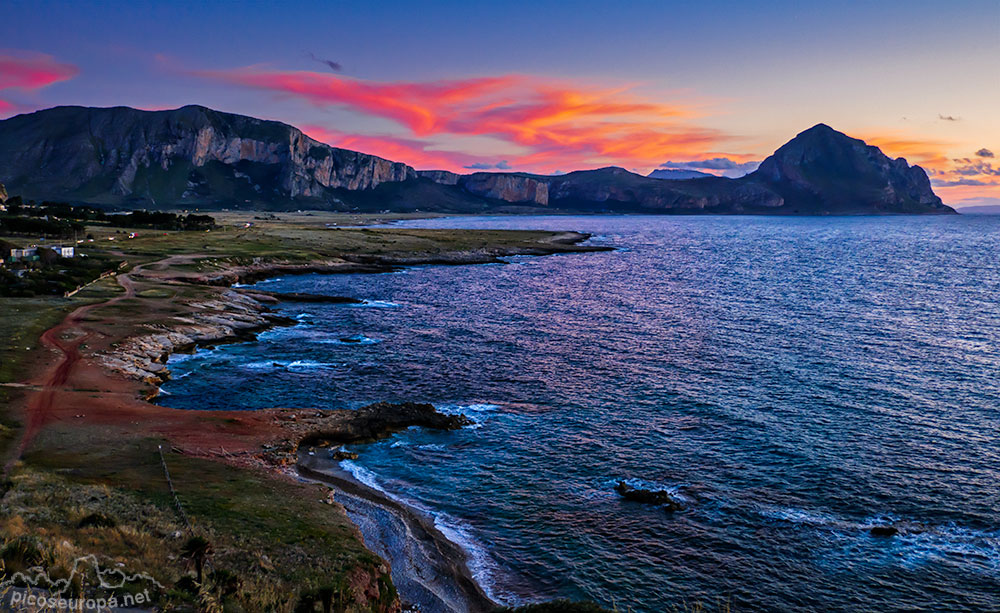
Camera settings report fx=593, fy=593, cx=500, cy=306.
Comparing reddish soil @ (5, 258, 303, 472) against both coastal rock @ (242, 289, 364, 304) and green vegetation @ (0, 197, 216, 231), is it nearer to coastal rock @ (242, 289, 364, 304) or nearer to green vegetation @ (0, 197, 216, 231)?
coastal rock @ (242, 289, 364, 304)

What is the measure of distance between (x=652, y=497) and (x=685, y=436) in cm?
1028

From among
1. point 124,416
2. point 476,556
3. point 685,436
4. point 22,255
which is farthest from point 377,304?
point 476,556

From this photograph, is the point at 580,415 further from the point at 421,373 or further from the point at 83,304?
the point at 83,304

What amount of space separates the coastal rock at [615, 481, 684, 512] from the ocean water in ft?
2.23

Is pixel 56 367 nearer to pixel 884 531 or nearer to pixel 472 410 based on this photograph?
pixel 472 410

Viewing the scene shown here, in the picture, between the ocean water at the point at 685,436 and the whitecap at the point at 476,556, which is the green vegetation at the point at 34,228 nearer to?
the ocean water at the point at 685,436

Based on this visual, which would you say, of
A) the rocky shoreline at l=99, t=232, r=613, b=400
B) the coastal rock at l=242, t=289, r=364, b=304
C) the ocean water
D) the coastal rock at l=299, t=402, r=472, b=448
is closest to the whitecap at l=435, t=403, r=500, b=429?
the ocean water

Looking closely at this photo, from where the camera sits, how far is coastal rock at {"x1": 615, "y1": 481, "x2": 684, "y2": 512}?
31380mm

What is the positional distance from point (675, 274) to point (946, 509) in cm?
10686

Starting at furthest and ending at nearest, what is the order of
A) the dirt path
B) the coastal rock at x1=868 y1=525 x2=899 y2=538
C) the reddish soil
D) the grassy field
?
the reddish soil → the dirt path → the coastal rock at x1=868 y1=525 x2=899 y2=538 → the grassy field

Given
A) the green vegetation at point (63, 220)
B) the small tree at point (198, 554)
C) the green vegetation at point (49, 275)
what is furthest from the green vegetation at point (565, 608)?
the green vegetation at point (63, 220)

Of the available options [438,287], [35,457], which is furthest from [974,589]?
[438,287]

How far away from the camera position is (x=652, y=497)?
105 feet

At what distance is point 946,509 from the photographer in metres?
31.0
